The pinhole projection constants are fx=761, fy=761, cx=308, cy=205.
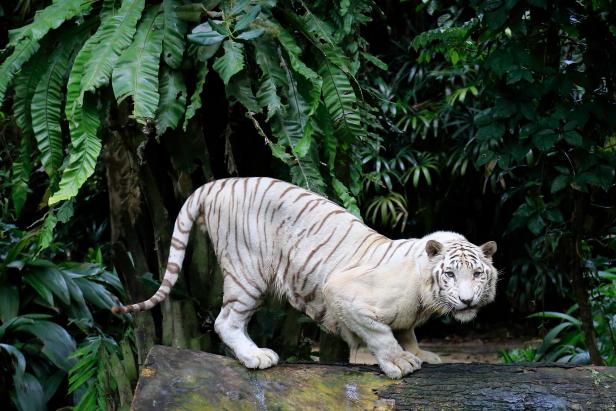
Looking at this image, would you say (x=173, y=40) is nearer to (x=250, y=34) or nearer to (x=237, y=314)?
(x=250, y=34)

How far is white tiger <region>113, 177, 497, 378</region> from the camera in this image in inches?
127

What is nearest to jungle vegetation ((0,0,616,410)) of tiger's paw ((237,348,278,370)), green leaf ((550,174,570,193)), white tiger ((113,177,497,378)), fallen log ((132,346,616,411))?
green leaf ((550,174,570,193))

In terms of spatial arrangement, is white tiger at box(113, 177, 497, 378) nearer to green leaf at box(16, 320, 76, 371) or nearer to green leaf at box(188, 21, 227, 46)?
green leaf at box(188, 21, 227, 46)

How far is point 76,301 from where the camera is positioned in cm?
592

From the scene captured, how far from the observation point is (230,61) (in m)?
3.57

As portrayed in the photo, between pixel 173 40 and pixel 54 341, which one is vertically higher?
pixel 173 40

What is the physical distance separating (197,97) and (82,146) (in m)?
0.59

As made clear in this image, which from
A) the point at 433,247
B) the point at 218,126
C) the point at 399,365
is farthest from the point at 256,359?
the point at 218,126

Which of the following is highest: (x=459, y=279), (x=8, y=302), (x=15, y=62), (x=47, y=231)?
(x=15, y=62)

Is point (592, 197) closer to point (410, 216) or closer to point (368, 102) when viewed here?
point (368, 102)

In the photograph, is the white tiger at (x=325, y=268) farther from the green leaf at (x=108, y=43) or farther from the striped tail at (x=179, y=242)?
the green leaf at (x=108, y=43)

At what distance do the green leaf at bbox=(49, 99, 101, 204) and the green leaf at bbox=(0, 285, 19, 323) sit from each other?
236 cm

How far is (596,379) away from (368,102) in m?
2.04

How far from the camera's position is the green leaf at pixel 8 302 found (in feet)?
18.2
